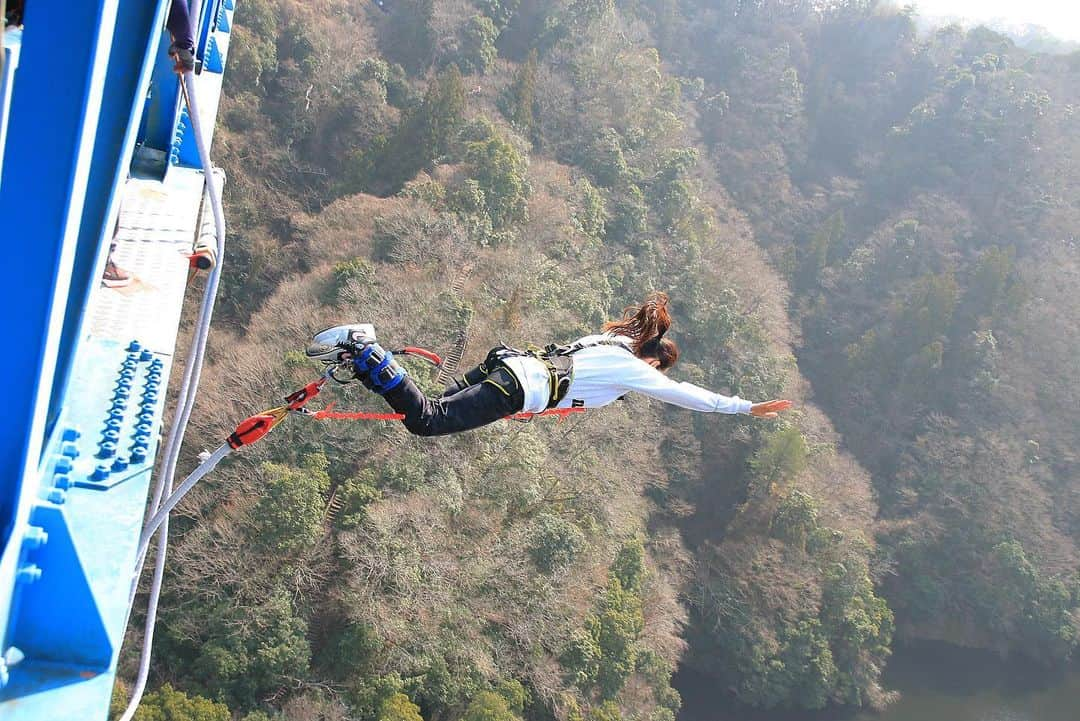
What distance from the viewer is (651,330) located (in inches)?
171

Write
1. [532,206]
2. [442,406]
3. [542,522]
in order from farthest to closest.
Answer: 1. [532,206]
2. [542,522]
3. [442,406]

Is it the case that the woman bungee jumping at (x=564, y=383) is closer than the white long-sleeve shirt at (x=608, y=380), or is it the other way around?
the woman bungee jumping at (x=564, y=383)

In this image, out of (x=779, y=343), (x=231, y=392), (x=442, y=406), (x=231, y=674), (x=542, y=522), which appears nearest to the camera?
(x=442, y=406)

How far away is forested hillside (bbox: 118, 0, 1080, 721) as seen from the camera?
14.0 metres

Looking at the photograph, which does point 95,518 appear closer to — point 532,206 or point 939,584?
point 532,206

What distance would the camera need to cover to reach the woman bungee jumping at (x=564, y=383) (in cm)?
405

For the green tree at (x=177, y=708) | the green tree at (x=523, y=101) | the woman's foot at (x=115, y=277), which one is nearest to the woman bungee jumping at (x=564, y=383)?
the woman's foot at (x=115, y=277)

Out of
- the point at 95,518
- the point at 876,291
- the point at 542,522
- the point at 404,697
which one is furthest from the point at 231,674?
the point at 876,291

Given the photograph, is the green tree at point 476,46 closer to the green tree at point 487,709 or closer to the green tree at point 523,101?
the green tree at point 523,101

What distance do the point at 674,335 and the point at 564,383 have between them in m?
22.0

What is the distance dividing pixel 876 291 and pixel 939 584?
467 inches

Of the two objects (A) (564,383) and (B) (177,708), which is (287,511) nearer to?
(B) (177,708)

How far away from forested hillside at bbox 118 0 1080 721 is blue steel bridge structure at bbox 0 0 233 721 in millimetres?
10887

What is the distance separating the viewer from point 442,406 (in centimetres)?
409
